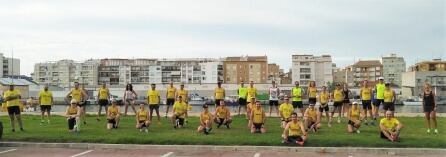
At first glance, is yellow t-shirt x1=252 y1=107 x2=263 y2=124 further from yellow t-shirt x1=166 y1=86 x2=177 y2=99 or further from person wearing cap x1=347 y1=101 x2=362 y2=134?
yellow t-shirt x1=166 y1=86 x2=177 y2=99

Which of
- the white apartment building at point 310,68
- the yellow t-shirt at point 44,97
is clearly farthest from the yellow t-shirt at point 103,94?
the white apartment building at point 310,68

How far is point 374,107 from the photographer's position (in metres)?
22.9

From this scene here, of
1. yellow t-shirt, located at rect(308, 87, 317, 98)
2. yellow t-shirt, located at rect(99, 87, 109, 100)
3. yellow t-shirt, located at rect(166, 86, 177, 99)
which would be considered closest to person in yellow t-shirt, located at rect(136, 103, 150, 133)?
yellow t-shirt, located at rect(166, 86, 177, 99)

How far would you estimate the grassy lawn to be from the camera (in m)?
16.4

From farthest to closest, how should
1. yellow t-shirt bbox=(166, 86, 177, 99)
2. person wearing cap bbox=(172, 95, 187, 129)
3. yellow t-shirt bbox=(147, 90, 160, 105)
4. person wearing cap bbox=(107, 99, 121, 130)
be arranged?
yellow t-shirt bbox=(166, 86, 177, 99)
yellow t-shirt bbox=(147, 90, 160, 105)
person wearing cap bbox=(172, 95, 187, 129)
person wearing cap bbox=(107, 99, 121, 130)

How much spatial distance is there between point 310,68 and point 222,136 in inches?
5497

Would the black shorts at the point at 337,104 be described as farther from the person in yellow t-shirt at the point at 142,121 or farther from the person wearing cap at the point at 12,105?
the person wearing cap at the point at 12,105

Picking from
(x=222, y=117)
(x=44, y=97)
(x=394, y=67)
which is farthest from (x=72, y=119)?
(x=394, y=67)

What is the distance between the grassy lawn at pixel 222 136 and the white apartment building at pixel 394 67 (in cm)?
16965

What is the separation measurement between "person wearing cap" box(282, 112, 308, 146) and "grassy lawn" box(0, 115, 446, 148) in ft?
0.78

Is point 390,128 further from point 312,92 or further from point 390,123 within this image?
point 312,92

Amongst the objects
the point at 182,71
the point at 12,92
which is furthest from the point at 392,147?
the point at 182,71

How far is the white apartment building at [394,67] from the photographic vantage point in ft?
602

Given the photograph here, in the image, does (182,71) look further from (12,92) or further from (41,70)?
(12,92)
